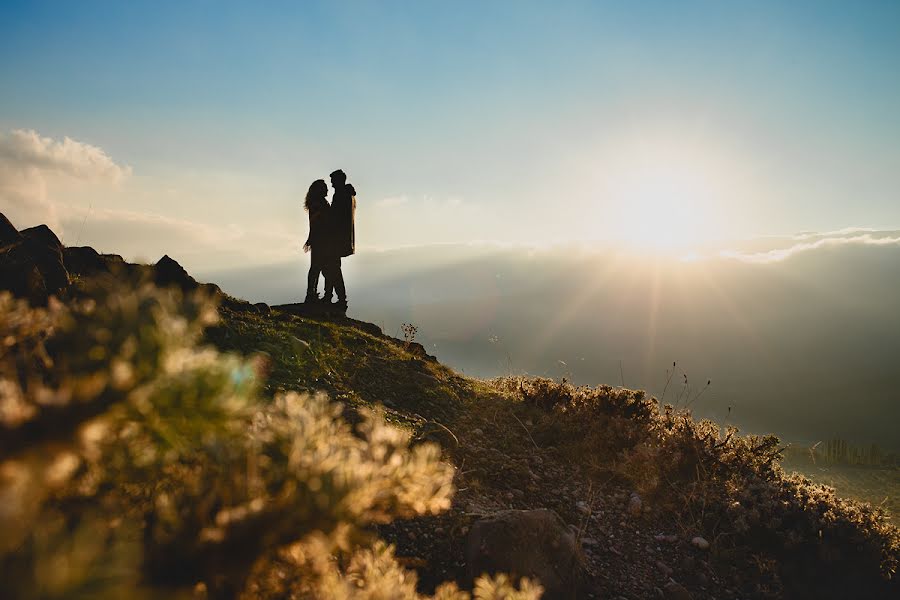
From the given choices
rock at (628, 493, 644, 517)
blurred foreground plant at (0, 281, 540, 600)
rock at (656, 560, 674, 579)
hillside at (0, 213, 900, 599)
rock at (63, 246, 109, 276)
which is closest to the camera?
blurred foreground plant at (0, 281, 540, 600)

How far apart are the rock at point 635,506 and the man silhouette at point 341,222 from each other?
32.8 feet

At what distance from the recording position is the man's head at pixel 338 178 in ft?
46.7

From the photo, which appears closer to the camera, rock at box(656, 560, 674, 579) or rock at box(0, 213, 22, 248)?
rock at box(656, 560, 674, 579)

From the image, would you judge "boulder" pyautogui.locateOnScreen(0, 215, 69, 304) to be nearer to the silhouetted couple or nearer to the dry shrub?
the silhouetted couple

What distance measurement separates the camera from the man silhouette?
1423cm

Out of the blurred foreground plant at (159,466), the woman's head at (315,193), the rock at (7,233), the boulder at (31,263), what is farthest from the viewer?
the woman's head at (315,193)

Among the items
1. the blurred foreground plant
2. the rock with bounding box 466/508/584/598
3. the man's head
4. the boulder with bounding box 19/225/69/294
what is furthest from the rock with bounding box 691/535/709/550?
the man's head

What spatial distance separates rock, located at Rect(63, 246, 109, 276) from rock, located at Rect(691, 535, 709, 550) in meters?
10.2

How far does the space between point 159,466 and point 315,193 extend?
13496 mm

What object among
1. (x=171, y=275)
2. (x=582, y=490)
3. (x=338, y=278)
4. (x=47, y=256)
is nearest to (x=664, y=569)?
(x=582, y=490)

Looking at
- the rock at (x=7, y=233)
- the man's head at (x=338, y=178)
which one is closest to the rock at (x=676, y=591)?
the rock at (x=7, y=233)

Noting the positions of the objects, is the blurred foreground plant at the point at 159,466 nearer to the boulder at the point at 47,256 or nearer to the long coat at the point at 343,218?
the boulder at the point at 47,256

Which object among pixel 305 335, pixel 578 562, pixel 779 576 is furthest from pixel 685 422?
pixel 305 335

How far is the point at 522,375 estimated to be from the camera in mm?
10523
